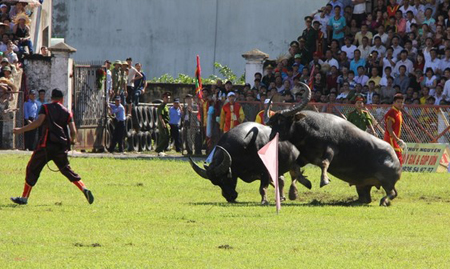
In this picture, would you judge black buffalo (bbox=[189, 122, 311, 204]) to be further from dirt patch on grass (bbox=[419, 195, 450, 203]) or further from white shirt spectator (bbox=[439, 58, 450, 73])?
white shirt spectator (bbox=[439, 58, 450, 73])

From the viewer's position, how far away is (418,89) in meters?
29.0

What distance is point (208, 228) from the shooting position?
15.0m

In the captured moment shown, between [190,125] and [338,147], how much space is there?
47.3 ft

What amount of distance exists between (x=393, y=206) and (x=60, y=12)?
30076 mm

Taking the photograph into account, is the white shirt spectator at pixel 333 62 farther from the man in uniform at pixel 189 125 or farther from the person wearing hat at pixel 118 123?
the person wearing hat at pixel 118 123

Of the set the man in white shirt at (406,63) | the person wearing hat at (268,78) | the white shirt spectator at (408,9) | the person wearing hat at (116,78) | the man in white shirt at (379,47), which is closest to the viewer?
the man in white shirt at (406,63)

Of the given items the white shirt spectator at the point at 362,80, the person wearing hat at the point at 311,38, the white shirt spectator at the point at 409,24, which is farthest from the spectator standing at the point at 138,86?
the white shirt spectator at the point at 409,24

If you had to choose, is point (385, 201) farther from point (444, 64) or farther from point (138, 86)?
point (138, 86)

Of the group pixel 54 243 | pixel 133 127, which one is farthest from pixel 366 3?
pixel 54 243

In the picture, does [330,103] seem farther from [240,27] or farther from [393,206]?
[240,27]

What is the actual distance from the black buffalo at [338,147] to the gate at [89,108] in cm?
1380

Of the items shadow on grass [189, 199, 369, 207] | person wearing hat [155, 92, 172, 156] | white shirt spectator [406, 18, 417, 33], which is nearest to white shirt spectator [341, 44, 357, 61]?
white shirt spectator [406, 18, 417, 33]

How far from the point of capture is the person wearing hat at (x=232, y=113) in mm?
29344

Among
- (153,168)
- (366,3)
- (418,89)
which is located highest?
(366,3)
